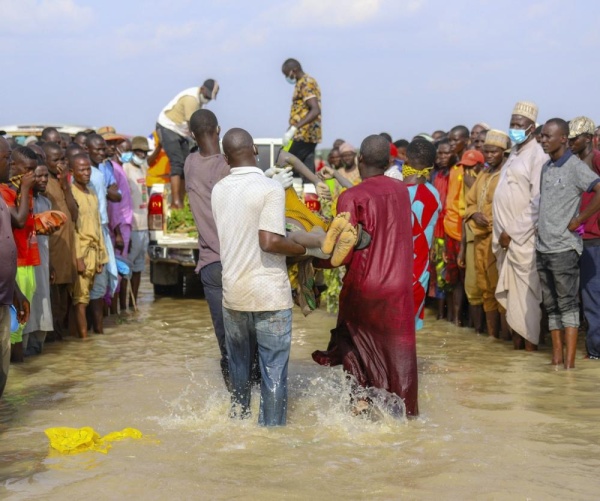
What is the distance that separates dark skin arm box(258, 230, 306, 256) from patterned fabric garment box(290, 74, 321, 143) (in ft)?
24.4

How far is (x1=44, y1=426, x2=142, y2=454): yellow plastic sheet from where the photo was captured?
607 centimetres

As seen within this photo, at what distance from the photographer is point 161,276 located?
1386cm

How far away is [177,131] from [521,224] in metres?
5.57

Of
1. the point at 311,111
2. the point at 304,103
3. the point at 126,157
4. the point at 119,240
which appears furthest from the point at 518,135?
the point at 126,157

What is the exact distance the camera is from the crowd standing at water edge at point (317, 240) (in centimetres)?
621

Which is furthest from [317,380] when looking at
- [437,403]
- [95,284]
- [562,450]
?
[95,284]

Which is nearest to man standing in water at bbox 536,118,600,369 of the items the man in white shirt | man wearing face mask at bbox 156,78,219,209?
the man in white shirt

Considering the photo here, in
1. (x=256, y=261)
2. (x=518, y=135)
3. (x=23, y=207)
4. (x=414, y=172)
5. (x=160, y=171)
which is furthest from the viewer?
(x=160, y=171)

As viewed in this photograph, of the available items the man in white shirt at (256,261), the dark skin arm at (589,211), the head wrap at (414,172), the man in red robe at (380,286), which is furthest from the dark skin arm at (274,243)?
the dark skin arm at (589,211)

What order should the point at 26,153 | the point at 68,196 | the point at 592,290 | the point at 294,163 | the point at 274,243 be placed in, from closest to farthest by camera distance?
the point at 274,243 → the point at 294,163 → the point at 26,153 → the point at 592,290 → the point at 68,196

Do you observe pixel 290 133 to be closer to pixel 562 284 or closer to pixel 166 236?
pixel 166 236

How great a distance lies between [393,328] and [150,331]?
5.16 metres

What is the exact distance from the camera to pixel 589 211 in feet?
27.2

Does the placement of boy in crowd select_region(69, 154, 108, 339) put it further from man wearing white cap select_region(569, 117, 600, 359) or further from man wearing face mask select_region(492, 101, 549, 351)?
man wearing white cap select_region(569, 117, 600, 359)
